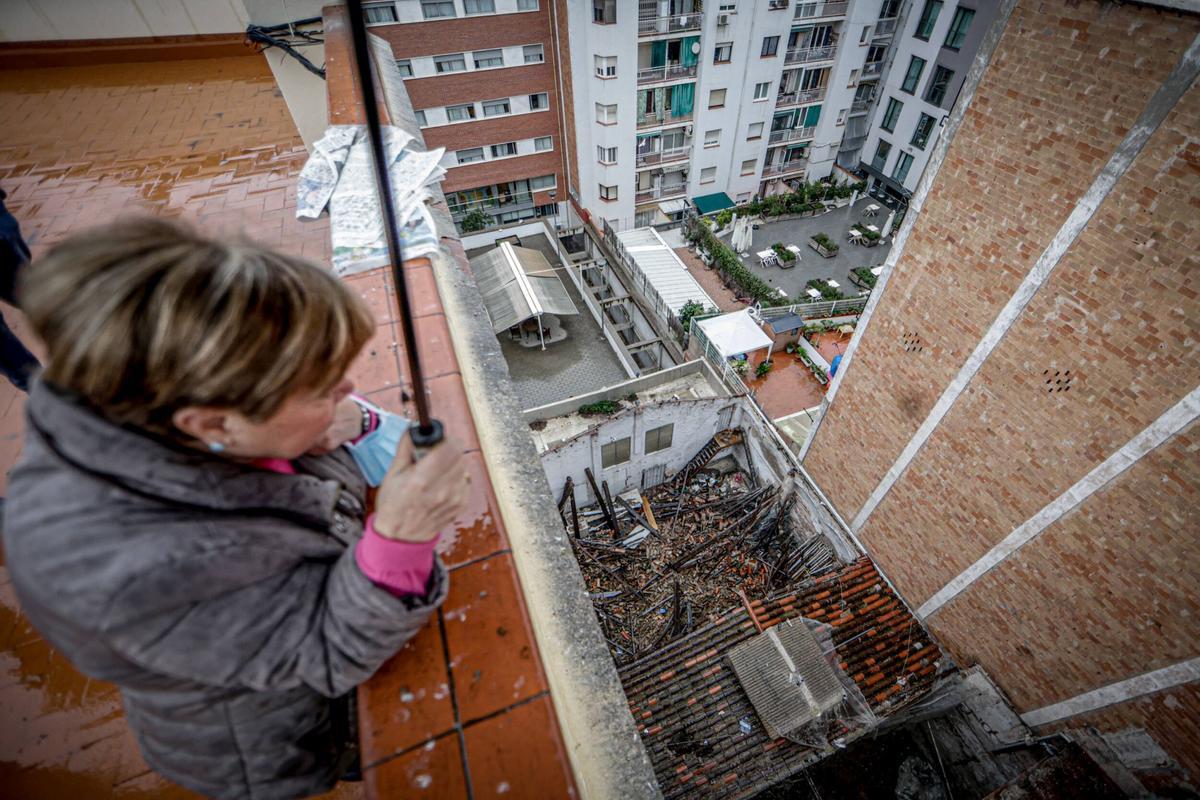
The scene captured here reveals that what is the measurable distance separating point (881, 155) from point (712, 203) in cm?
916

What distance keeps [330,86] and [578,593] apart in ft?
20.1

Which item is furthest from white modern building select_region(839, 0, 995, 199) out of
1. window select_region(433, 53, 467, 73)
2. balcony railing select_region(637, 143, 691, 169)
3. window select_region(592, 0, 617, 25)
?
window select_region(433, 53, 467, 73)

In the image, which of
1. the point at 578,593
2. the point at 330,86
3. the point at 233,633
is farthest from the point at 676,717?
the point at 330,86

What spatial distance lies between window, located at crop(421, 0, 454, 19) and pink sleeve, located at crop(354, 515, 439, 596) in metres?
19.2

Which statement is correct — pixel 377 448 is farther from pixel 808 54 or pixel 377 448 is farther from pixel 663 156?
pixel 808 54

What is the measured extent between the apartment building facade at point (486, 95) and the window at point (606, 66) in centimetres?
199

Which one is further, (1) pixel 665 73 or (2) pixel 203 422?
(1) pixel 665 73

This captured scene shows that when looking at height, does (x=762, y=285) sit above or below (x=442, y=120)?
below

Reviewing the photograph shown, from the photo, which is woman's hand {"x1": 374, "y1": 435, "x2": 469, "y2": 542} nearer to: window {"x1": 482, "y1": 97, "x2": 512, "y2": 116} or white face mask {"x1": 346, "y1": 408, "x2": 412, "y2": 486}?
white face mask {"x1": 346, "y1": 408, "x2": 412, "y2": 486}

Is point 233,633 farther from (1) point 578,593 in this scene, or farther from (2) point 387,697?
(1) point 578,593

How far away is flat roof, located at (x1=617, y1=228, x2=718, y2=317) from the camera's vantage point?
17725 millimetres

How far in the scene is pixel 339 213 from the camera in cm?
395

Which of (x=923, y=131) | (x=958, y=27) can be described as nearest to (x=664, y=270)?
(x=923, y=131)

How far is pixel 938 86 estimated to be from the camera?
2075cm
